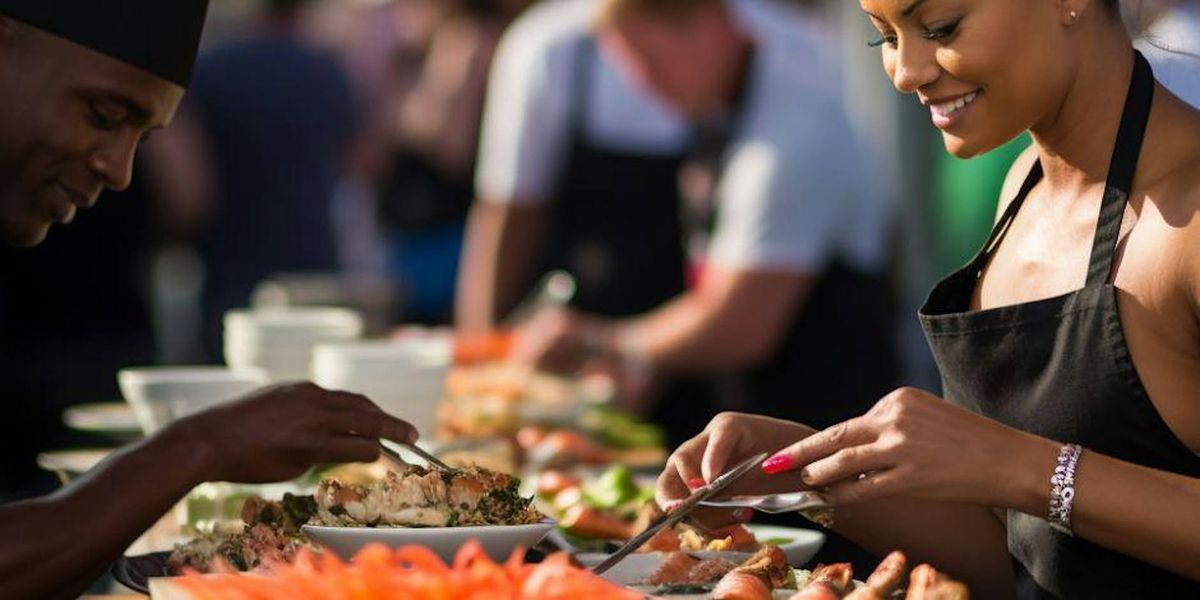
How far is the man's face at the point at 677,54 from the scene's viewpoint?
5777 mm

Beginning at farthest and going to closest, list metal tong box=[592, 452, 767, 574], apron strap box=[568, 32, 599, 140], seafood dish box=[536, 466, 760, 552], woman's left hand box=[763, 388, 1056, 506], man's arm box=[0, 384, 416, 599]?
apron strap box=[568, 32, 599, 140] → seafood dish box=[536, 466, 760, 552] → man's arm box=[0, 384, 416, 599] → metal tong box=[592, 452, 767, 574] → woman's left hand box=[763, 388, 1056, 506]

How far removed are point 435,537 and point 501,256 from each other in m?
4.13

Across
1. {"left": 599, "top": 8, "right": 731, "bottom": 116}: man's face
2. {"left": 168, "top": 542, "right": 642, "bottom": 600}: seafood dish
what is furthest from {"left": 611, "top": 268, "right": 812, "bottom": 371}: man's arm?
{"left": 168, "top": 542, "right": 642, "bottom": 600}: seafood dish

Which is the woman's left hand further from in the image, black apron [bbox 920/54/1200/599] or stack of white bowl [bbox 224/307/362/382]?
stack of white bowl [bbox 224/307/362/382]

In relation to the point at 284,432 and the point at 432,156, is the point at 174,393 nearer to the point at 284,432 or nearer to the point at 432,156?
the point at 284,432

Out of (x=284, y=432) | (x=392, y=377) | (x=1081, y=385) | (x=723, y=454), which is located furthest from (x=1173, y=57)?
(x=392, y=377)

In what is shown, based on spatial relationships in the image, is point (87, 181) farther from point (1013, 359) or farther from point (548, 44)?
point (548, 44)

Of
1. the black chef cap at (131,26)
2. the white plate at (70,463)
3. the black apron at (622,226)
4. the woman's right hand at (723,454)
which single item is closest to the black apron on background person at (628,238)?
the black apron at (622,226)

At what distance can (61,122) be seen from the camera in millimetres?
2979

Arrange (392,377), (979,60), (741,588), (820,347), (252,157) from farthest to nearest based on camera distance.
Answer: (252,157)
(820,347)
(392,377)
(979,60)
(741,588)

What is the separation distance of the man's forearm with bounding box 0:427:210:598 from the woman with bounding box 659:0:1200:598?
2.15ft

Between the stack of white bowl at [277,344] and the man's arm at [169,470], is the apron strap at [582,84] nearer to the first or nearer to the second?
the stack of white bowl at [277,344]

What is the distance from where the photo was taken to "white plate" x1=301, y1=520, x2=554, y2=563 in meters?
2.27

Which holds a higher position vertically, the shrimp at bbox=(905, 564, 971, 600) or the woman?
the woman
